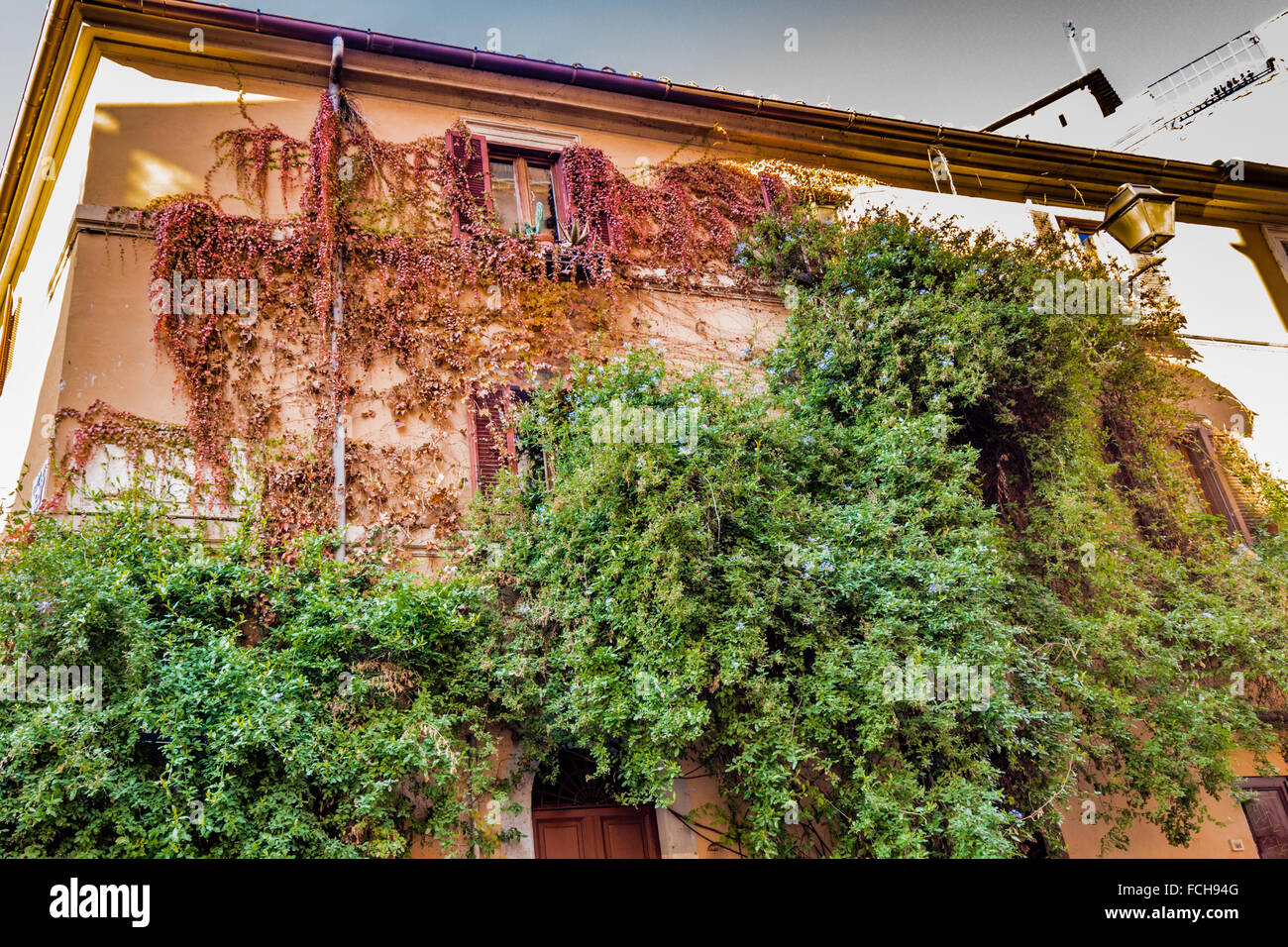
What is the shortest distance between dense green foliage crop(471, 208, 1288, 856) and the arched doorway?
29 centimetres

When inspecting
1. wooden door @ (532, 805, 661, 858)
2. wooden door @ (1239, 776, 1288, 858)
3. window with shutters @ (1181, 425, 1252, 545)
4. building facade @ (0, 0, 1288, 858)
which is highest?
building facade @ (0, 0, 1288, 858)

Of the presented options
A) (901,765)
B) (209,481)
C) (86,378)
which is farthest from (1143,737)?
(86,378)

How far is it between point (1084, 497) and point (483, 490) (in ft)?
18.1

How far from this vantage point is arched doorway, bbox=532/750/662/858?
268 inches

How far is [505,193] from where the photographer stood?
370 inches

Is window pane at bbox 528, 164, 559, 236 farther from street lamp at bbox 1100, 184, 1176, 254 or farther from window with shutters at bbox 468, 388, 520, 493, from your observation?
street lamp at bbox 1100, 184, 1176, 254

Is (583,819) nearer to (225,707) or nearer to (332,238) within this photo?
(225,707)

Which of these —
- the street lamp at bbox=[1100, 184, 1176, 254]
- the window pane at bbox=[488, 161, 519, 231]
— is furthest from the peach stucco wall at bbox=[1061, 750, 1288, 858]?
the window pane at bbox=[488, 161, 519, 231]

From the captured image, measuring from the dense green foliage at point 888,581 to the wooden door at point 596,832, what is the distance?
393 millimetres

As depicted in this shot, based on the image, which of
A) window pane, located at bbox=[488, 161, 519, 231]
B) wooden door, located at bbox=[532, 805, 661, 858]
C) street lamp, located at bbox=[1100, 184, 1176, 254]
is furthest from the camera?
street lamp, located at bbox=[1100, 184, 1176, 254]

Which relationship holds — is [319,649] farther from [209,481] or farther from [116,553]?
[209,481]

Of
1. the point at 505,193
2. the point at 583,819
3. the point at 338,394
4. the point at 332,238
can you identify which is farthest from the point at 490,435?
the point at 583,819

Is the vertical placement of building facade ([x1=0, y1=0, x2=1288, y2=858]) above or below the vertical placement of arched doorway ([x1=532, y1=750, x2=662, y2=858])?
above

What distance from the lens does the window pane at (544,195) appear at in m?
9.34
